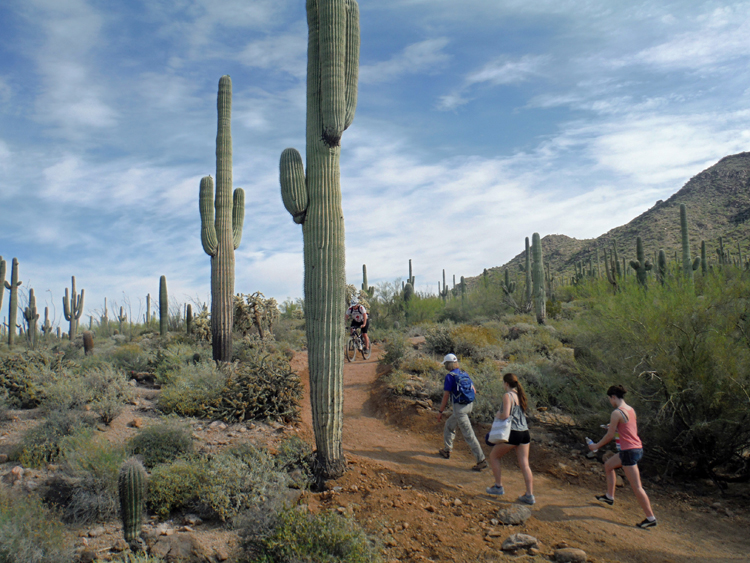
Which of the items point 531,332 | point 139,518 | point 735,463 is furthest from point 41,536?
point 531,332

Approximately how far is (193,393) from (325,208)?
16.4 feet

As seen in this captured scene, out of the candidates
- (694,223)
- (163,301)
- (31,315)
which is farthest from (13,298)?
(694,223)

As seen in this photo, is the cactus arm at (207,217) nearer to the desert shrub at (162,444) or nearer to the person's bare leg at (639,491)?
the desert shrub at (162,444)

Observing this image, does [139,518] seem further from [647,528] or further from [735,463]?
[735,463]

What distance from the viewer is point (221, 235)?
42.8ft

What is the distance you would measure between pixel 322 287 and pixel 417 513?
3212 mm

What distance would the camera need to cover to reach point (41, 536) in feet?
16.4

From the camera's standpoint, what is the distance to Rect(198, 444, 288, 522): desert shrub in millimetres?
5898

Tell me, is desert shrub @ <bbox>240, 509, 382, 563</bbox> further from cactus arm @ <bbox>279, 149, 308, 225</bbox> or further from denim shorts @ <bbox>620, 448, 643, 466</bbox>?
cactus arm @ <bbox>279, 149, 308, 225</bbox>

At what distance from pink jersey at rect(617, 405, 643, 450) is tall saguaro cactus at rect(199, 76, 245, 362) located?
9.51 metres

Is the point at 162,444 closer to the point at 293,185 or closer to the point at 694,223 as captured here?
the point at 293,185

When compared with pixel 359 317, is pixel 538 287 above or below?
above

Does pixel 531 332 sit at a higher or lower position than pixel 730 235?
lower

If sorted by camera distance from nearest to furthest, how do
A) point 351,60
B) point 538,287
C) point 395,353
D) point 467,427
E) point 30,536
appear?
point 30,536
point 467,427
point 351,60
point 395,353
point 538,287
